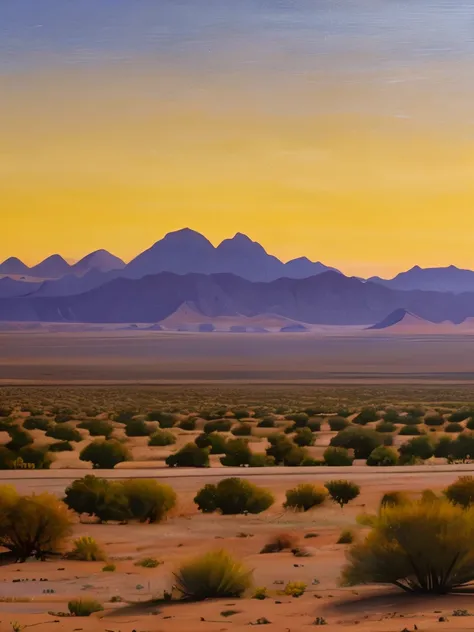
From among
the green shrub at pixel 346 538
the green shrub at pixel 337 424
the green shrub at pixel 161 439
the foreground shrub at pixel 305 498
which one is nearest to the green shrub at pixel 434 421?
the green shrub at pixel 337 424

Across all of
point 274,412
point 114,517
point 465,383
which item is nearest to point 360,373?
point 465,383

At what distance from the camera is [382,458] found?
4500 cm

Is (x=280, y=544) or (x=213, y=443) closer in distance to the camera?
(x=280, y=544)

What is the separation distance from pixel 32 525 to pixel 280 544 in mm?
5330

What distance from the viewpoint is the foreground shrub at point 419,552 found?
60.6 feet

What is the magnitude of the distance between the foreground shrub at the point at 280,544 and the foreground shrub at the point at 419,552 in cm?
621

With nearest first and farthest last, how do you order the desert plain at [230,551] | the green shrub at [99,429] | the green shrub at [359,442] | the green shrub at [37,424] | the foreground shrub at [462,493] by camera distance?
the desert plain at [230,551]
the foreground shrub at [462,493]
the green shrub at [359,442]
the green shrub at [99,429]
the green shrub at [37,424]

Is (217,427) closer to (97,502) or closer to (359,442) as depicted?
(359,442)

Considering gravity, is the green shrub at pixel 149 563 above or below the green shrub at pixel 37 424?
above

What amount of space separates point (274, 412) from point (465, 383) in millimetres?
71038

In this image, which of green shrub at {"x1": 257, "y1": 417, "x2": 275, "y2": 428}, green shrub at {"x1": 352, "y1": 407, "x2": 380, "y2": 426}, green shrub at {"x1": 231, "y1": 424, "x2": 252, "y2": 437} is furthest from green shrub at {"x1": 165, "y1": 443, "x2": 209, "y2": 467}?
green shrub at {"x1": 352, "y1": 407, "x2": 380, "y2": 426}

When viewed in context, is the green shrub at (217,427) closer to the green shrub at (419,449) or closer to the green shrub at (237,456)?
the green shrub at (419,449)

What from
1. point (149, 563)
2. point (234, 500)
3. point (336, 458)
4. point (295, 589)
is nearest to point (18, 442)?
point (336, 458)

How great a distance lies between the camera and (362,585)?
66.1 feet
